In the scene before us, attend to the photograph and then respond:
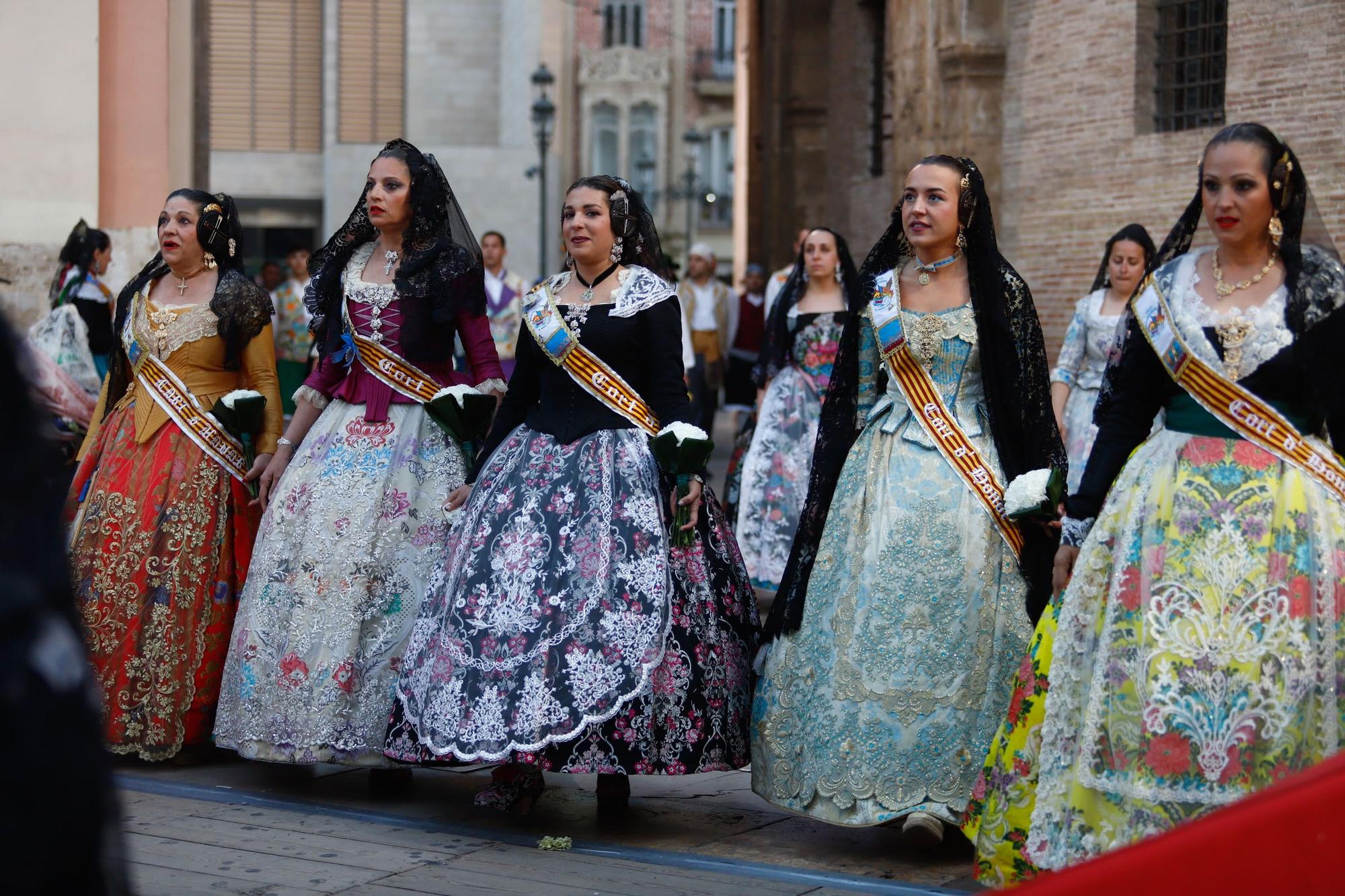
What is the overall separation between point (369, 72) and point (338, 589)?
113 feet

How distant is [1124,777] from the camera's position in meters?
3.93

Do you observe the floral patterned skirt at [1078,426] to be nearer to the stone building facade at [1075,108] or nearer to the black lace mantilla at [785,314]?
the black lace mantilla at [785,314]

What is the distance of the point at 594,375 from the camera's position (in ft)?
17.2

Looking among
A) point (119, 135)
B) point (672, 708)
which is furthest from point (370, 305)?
point (119, 135)

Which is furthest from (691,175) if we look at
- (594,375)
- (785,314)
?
(594,375)

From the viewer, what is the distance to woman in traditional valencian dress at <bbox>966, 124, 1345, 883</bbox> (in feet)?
12.6

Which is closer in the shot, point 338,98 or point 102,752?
point 102,752

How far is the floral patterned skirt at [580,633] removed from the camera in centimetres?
487

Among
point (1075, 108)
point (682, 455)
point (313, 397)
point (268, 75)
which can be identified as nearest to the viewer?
point (682, 455)

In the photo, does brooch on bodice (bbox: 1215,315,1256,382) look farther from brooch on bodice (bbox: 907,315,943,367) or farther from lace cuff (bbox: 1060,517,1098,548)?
brooch on bodice (bbox: 907,315,943,367)

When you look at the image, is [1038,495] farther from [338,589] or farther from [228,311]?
[228,311]

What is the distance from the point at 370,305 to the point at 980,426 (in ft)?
6.69

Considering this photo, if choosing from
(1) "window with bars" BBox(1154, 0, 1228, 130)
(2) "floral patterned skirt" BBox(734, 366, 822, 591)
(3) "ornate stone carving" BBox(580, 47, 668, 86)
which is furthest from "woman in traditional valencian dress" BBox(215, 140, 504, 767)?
(3) "ornate stone carving" BBox(580, 47, 668, 86)

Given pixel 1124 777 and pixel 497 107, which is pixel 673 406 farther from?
pixel 497 107
